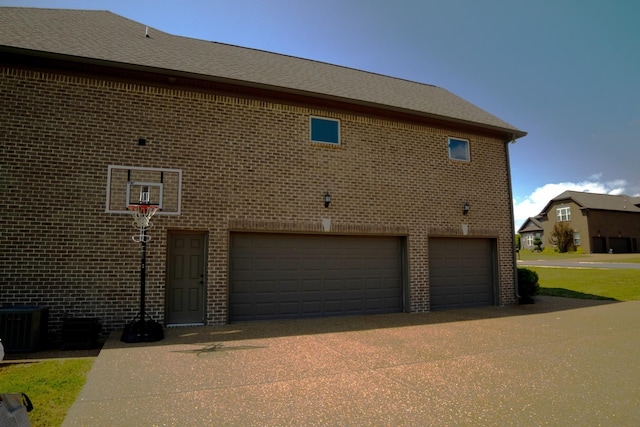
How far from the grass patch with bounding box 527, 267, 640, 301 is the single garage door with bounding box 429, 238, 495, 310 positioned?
4.63 metres

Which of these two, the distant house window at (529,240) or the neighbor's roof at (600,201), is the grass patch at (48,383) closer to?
the neighbor's roof at (600,201)

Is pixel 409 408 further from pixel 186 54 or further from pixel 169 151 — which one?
pixel 186 54

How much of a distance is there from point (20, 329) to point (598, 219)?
5470cm

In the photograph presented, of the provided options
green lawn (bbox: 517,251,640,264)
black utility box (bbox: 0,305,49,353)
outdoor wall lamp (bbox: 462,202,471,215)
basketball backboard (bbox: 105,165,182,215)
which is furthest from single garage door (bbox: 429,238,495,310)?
green lawn (bbox: 517,251,640,264)

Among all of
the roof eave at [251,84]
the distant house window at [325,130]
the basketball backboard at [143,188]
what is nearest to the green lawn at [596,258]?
the roof eave at [251,84]

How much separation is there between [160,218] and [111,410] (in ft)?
16.2

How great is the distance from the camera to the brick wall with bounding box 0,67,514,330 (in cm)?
771

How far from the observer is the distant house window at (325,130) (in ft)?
33.2

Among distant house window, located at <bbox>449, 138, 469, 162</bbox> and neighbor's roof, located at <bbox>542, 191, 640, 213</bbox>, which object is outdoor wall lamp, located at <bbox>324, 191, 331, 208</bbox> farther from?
neighbor's roof, located at <bbox>542, 191, 640, 213</bbox>

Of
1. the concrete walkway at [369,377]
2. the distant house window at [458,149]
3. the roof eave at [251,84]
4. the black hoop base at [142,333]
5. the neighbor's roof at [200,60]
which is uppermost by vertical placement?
the neighbor's roof at [200,60]

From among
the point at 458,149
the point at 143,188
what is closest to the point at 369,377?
the point at 143,188

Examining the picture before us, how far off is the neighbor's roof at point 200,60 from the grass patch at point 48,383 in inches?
226

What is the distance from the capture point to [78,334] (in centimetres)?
694

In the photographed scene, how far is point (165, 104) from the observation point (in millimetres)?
8766
